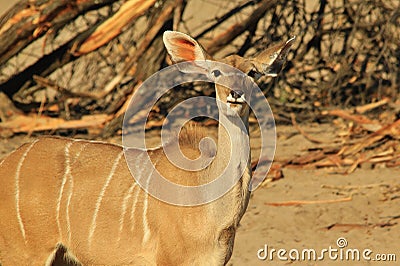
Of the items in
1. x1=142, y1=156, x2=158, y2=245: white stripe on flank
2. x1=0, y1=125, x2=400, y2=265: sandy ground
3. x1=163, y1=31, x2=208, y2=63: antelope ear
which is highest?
x1=163, y1=31, x2=208, y2=63: antelope ear

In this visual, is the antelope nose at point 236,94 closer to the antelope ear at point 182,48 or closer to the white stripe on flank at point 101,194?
the antelope ear at point 182,48

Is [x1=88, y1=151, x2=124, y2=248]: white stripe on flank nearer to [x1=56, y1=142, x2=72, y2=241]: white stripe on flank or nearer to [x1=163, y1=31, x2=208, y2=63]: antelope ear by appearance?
[x1=56, y1=142, x2=72, y2=241]: white stripe on flank

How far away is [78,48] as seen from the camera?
21.2ft

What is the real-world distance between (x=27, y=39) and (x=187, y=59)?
10.7 ft

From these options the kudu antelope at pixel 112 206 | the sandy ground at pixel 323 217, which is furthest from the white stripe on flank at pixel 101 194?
the sandy ground at pixel 323 217

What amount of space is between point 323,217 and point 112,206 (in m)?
1.83

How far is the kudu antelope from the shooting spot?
11.0 feet

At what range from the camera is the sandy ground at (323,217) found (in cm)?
461

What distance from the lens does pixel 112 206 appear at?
3584 mm
